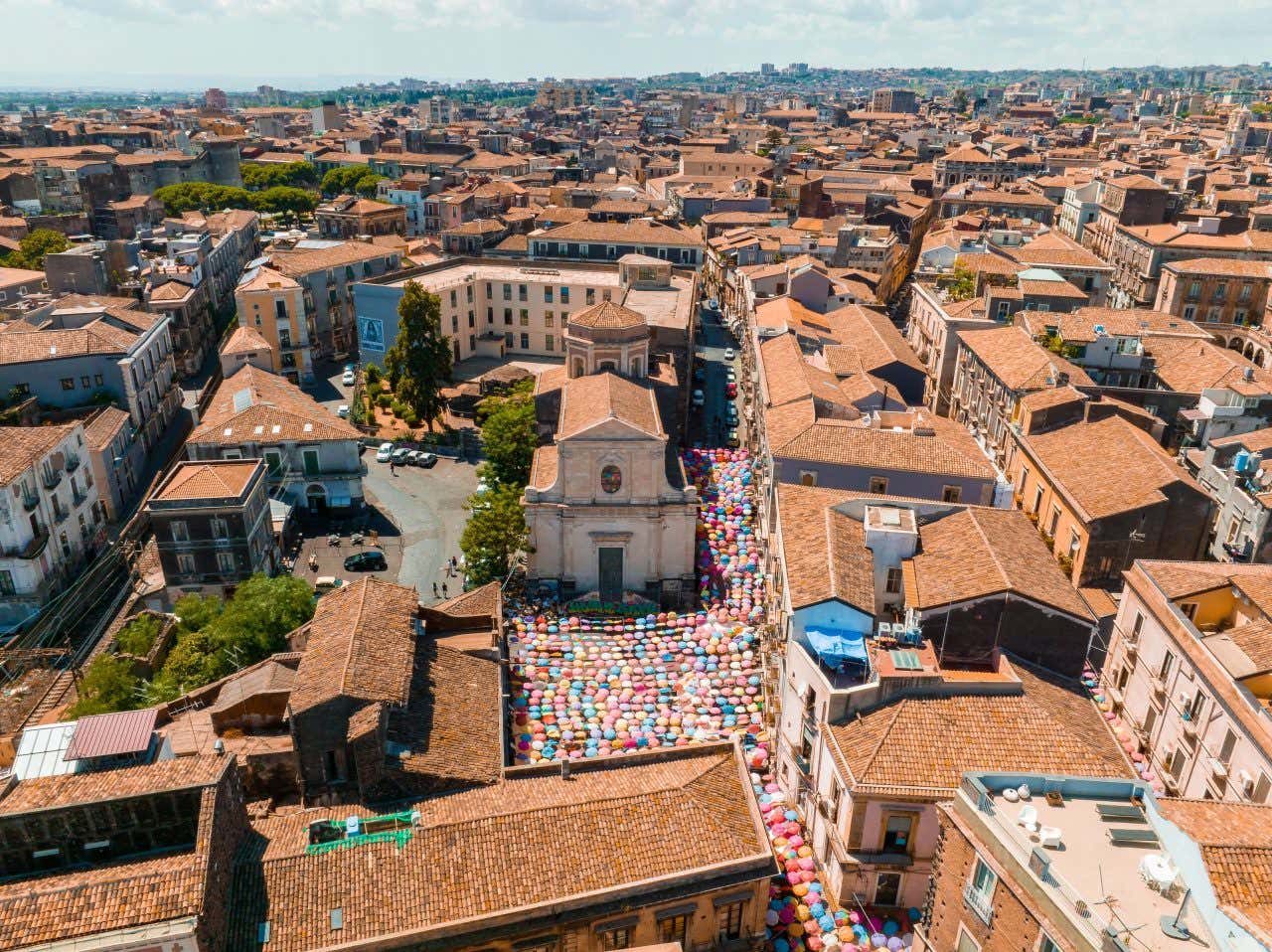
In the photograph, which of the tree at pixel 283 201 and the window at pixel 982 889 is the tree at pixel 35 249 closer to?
the tree at pixel 283 201

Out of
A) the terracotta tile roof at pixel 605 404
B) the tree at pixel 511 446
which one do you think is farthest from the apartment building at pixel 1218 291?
the tree at pixel 511 446

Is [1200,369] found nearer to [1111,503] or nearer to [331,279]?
[1111,503]

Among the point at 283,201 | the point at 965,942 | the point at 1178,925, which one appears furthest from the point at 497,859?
the point at 283,201

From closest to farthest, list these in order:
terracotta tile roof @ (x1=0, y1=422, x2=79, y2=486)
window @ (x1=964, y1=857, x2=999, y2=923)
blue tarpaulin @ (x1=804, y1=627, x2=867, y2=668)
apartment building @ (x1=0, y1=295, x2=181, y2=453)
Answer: window @ (x1=964, y1=857, x2=999, y2=923) < blue tarpaulin @ (x1=804, y1=627, x2=867, y2=668) < terracotta tile roof @ (x1=0, y1=422, x2=79, y2=486) < apartment building @ (x1=0, y1=295, x2=181, y2=453)

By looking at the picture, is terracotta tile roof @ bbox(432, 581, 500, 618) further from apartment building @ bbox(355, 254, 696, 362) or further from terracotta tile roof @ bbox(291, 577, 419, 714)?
apartment building @ bbox(355, 254, 696, 362)

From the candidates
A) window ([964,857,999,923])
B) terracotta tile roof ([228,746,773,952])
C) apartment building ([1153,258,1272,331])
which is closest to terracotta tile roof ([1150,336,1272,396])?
apartment building ([1153,258,1272,331])

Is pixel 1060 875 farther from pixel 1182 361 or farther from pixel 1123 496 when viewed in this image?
pixel 1182 361
